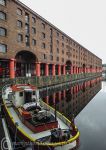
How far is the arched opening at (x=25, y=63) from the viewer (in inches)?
1671

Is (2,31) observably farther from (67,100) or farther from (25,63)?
(67,100)

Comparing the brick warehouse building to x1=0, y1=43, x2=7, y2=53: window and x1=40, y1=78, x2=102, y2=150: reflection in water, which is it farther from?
x1=40, y1=78, x2=102, y2=150: reflection in water

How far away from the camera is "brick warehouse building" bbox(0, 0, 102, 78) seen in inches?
1328

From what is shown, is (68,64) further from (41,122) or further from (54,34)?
(41,122)

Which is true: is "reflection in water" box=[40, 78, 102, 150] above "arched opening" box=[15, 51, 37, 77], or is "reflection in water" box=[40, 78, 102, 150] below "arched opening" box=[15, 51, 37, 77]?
below

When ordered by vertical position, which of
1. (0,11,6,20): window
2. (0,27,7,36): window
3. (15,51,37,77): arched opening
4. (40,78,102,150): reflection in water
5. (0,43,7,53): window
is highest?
(0,11,6,20): window

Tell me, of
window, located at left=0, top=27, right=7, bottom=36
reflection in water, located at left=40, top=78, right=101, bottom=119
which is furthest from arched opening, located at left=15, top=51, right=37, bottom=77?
reflection in water, located at left=40, top=78, right=101, bottom=119

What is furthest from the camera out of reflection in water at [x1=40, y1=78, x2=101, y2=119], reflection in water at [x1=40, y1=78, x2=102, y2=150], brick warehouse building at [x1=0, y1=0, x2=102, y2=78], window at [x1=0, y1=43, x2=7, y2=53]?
brick warehouse building at [x1=0, y1=0, x2=102, y2=78]

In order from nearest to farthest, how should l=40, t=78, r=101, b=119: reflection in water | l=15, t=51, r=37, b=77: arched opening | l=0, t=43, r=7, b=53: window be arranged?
l=40, t=78, r=101, b=119: reflection in water, l=0, t=43, r=7, b=53: window, l=15, t=51, r=37, b=77: arched opening

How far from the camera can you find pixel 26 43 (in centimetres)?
4006

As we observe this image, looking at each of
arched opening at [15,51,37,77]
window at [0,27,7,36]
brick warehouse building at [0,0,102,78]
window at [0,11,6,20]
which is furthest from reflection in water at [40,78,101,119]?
window at [0,11,6,20]

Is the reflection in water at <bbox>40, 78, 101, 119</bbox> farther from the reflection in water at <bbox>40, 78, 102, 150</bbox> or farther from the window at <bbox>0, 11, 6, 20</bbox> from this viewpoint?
the window at <bbox>0, 11, 6, 20</bbox>

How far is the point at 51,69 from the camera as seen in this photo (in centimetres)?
5622

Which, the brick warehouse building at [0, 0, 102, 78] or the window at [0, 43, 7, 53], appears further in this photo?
the brick warehouse building at [0, 0, 102, 78]
